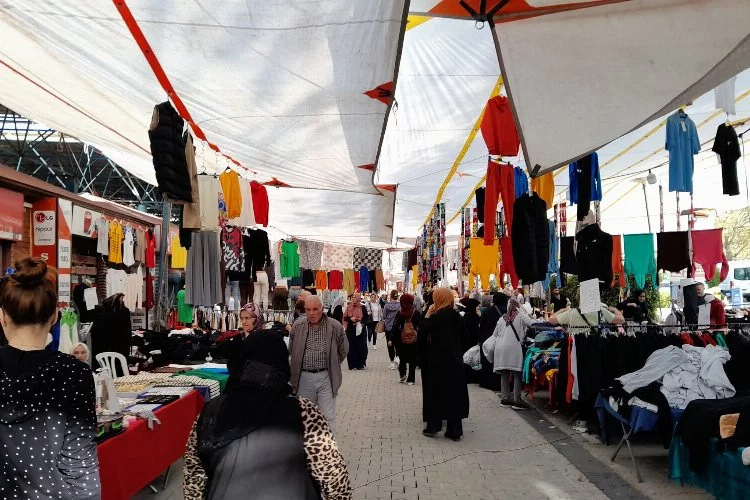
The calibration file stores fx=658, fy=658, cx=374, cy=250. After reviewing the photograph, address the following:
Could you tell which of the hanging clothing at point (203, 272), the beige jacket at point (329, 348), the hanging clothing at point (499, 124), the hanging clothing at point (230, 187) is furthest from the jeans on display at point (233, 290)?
the hanging clothing at point (499, 124)

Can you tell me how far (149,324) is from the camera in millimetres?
15344

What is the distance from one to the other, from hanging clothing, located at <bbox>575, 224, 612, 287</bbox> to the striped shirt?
10.6 feet

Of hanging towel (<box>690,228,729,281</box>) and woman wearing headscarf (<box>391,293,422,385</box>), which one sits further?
woman wearing headscarf (<box>391,293,422,385</box>)

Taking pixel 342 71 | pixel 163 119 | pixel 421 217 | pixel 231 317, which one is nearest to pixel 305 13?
pixel 342 71

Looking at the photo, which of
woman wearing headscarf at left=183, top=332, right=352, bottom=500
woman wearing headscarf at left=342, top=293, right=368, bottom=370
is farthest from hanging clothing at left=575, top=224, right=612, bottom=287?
woman wearing headscarf at left=342, top=293, right=368, bottom=370

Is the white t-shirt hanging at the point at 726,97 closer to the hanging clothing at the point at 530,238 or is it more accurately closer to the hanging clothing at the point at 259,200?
the hanging clothing at the point at 530,238

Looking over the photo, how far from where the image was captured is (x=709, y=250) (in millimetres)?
11000

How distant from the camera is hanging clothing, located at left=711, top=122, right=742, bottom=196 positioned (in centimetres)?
747

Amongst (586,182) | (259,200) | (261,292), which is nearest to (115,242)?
(261,292)

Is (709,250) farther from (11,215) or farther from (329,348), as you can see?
(11,215)

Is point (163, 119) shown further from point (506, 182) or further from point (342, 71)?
point (506, 182)

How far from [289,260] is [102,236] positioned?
18.1 ft

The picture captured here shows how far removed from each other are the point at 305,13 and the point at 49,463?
2591mm

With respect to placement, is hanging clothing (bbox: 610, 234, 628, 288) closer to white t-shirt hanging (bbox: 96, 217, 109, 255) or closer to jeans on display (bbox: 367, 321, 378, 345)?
jeans on display (bbox: 367, 321, 378, 345)
